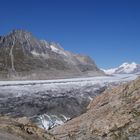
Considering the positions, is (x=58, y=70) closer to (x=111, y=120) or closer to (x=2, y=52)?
(x=2, y=52)

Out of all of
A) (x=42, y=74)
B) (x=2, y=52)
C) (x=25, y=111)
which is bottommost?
(x=25, y=111)

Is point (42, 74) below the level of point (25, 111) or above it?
above

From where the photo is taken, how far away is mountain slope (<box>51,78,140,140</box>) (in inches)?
481

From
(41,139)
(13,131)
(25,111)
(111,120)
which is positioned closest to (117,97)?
(111,120)

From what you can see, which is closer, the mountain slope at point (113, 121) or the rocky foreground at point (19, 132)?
the rocky foreground at point (19, 132)

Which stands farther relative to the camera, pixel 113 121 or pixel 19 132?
pixel 113 121

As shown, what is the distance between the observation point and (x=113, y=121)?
12.7 metres

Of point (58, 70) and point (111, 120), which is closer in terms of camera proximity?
point (111, 120)

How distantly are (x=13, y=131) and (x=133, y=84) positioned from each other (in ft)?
20.5

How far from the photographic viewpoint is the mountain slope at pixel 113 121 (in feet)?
40.1

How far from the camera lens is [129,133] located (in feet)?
39.4

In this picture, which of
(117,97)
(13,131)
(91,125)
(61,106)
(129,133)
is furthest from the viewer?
(61,106)

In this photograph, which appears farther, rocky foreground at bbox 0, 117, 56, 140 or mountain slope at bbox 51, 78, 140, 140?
mountain slope at bbox 51, 78, 140, 140

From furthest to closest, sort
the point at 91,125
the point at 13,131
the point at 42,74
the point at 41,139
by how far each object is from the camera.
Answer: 1. the point at 42,74
2. the point at 91,125
3. the point at 41,139
4. the point at 13,131
